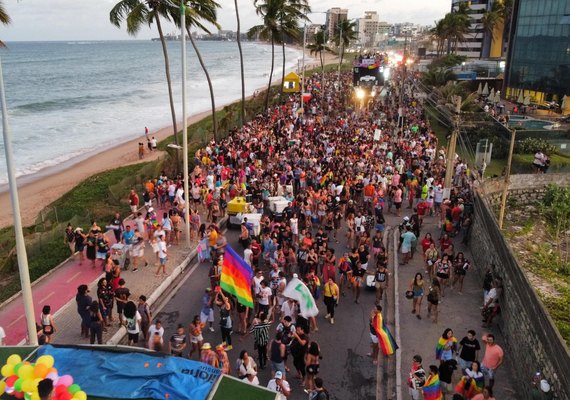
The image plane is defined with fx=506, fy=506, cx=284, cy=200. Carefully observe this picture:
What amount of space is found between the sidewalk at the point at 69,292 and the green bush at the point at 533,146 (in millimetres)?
18166

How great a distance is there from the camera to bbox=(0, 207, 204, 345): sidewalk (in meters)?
12.0

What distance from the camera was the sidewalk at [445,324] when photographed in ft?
35.2

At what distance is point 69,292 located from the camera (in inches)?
557

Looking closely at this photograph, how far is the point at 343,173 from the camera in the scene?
69.0 ft

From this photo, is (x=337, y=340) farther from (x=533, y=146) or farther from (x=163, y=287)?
(x=533, y=146)

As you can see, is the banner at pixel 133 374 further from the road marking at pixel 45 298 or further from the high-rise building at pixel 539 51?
the high-rise building at pixel 539 51

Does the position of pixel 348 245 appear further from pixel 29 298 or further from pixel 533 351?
pixel 29 298

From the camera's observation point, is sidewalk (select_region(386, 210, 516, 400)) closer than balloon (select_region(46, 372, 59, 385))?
No

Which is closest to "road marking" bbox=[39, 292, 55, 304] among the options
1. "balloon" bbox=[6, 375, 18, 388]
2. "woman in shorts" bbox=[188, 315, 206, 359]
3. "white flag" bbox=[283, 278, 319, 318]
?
"woman in shorts" bbox=[188, 315, 206, 359]

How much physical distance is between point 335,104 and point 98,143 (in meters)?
22.1

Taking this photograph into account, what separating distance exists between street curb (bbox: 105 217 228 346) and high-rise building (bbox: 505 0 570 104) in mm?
39399

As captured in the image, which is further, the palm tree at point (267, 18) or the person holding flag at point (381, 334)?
the palm tree at point (267, 18)

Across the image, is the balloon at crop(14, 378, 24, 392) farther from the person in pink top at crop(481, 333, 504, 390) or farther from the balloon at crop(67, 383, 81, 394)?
the person in pink top at crop(481, 333, 504, 390)

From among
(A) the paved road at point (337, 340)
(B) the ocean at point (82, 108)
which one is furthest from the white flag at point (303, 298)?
(B) the ocean at point (82, 108)
